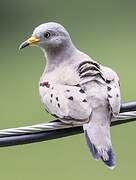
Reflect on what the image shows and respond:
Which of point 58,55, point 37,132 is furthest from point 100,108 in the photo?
point 58,55

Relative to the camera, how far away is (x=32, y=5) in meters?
7.63

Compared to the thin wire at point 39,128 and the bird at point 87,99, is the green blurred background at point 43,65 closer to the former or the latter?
the bird at point 87,99

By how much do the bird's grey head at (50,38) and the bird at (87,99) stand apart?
187 millimetres

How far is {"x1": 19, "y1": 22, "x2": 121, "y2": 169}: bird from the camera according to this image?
410cm

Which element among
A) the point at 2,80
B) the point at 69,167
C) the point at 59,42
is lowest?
the point at 69,167

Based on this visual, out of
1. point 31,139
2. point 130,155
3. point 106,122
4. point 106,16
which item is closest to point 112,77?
point 106,122

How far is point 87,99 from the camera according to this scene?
4180mm

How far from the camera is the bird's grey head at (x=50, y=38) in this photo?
15.8 ft

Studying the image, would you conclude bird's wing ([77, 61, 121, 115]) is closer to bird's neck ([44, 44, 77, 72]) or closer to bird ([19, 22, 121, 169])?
bird ([19, 22, 121, 169])

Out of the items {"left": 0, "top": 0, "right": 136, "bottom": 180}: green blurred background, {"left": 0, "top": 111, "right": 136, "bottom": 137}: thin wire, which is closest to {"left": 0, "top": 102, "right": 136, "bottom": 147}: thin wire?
{"left": 0, "top": 111, "right": 136, "bottom": 137}: thin wire

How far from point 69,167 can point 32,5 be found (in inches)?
73.8

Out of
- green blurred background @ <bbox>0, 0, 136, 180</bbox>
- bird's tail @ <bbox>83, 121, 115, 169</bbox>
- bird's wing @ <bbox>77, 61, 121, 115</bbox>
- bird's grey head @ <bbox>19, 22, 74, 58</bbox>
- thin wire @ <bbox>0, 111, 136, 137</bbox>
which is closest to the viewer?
thin wire @ <bbox>0, 111, 136, 137</bbox>

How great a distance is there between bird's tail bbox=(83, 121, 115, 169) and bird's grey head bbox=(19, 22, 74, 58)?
85cm

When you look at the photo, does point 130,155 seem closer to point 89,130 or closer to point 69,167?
point 69,167
